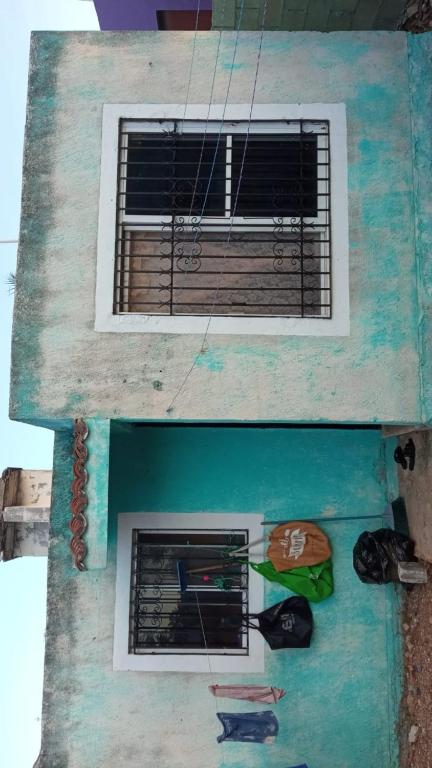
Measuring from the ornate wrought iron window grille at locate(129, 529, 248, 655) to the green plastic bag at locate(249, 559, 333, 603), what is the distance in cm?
30

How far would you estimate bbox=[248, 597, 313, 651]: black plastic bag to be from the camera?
576cm

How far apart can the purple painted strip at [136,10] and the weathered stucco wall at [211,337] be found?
14.9ft

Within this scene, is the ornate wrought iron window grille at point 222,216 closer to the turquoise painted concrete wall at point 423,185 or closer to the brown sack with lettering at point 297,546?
the turquoise painted concrete wall at point 423,185

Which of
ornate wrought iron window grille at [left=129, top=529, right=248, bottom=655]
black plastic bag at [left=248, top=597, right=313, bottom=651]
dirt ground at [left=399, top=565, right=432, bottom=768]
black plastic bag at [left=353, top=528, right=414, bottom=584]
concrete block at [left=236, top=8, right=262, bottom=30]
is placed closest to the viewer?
dirt ground at [left=399, top=565, right=432, bottom=768]

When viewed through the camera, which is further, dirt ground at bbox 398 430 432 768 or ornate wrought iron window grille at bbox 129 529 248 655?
ornate wrought iron window grille at bbox 129 529 248 655

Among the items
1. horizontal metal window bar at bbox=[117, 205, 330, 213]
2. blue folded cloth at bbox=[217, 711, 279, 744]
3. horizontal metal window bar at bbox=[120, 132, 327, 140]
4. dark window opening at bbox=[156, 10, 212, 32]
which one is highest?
dark window opening at bbox=[156, 10, 212, 32]

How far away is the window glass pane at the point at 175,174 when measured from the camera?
5195mm

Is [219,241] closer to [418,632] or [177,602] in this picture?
[177,602]

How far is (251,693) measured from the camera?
5.79m

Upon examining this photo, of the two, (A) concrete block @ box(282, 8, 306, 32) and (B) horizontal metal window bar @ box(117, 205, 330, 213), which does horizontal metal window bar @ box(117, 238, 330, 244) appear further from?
(A) concrete block @ box(282, 8, 306, 32)

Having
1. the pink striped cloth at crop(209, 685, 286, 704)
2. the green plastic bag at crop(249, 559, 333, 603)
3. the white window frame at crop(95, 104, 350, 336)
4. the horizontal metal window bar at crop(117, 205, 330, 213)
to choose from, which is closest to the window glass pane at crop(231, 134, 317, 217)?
the horizontal metal window bar at crop(117, 205, 330, 213)

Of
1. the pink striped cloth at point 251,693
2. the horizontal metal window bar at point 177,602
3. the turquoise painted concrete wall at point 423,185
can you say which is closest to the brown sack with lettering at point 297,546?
Result: the horizontal metal window bar at point 177,602

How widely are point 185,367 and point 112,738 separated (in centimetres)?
364

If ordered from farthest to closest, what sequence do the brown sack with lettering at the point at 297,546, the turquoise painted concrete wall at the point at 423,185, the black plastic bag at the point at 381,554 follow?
the brown sack with lettering at the point at 297,546, the black plastic bag at the point at 381,554, the turquoise painted concrete wall at the point at 423,185
